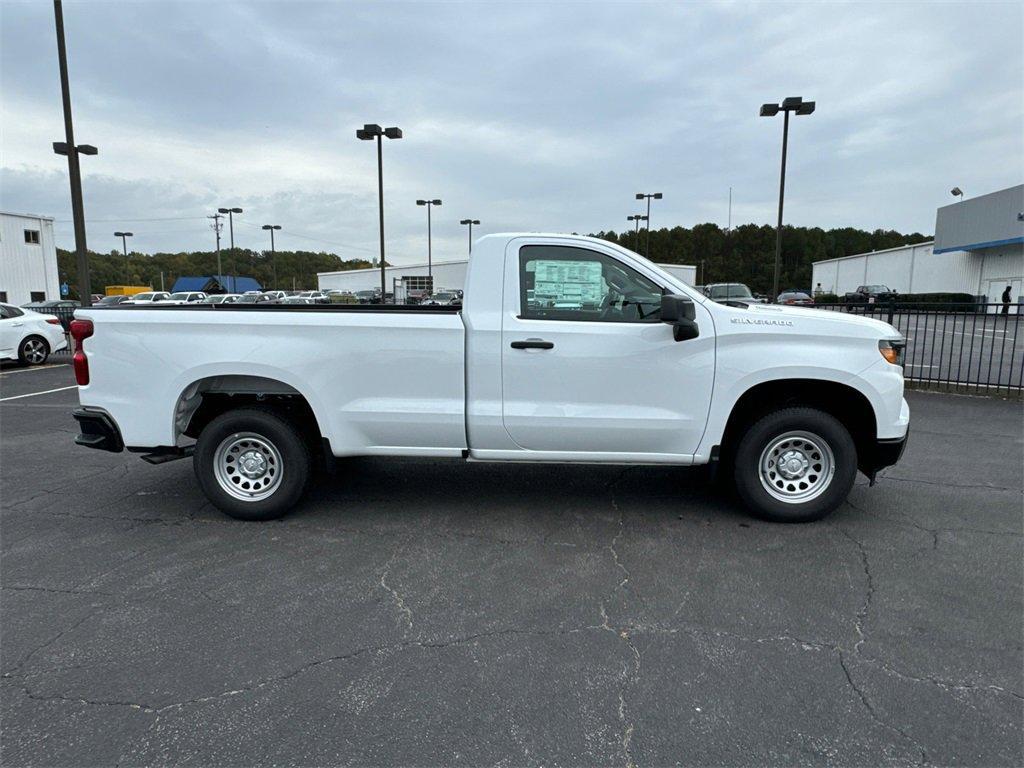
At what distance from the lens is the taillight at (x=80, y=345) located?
14.6 ft

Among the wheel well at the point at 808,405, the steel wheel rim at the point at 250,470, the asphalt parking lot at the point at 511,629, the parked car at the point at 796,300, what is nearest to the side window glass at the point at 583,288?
the wheel well at the point at 808,405

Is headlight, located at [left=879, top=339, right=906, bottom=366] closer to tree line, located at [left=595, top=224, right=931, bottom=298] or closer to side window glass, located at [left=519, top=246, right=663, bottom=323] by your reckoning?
side window glass, located at [left=519, top=246, right=663, bottom=323]

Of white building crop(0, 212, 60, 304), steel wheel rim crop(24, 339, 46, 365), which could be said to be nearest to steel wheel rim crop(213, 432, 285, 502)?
steel wheel rim crop(24, 339, 46, 365)

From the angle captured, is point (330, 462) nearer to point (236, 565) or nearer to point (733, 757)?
point (236, 565)

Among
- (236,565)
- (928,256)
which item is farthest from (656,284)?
(928,256)

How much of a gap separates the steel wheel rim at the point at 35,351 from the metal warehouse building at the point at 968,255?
38604mm

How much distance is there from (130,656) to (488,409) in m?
2.45

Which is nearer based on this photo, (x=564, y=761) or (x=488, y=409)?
(x=564, y=761)

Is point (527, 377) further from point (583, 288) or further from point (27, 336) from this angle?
point (27, 336)

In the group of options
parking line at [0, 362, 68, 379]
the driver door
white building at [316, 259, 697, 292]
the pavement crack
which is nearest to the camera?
the pavement crack

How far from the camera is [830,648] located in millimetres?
3014

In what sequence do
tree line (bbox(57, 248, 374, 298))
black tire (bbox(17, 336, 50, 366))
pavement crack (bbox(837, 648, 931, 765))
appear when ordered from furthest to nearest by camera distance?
1. tree line (bbox(57, 248, 374, 298))
2. black tire (bbox(17, 336, 50, 366))
3. pavement crack (bbox(837, 648, 931, 765))

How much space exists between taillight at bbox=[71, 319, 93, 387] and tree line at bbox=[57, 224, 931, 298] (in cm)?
10655

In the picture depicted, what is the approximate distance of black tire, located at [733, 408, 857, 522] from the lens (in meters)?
4.41
